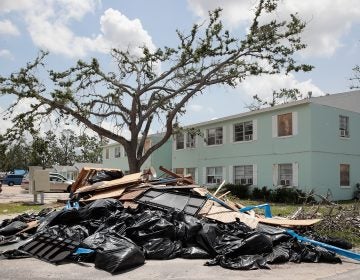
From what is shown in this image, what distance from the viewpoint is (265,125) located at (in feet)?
79.2

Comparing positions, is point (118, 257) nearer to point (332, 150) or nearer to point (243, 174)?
point (332, 150)

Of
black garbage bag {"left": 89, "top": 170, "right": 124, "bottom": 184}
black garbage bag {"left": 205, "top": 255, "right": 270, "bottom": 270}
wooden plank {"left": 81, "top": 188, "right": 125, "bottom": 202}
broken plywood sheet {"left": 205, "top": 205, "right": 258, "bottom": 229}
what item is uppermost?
black garbage bag {"left": 89, "top": 170, "right": 124, "bottom": 184}

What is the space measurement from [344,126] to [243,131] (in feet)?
18.5

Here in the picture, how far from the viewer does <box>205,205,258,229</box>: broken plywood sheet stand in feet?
29.8

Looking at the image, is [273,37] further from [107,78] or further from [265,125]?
[107,78]

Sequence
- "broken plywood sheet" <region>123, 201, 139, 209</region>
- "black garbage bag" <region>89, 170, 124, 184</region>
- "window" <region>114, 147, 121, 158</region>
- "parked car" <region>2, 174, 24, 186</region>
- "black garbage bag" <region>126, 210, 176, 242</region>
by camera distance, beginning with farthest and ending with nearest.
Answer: "parked car" <region>2, 174, 24, 186</region> < "window" <region>114, 147, 121, 158</region> < "black garbage bag" <region>89, 170, 124, 184</region> < "broken plywood sheet" <region>123, 201, 139, 209</region> < "black garbage bag" <region>126, 210, 176, 242</region>

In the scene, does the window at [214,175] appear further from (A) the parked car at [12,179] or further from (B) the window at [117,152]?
(A) the parked car at [12,179]

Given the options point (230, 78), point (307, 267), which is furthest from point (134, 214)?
point (230, 78)

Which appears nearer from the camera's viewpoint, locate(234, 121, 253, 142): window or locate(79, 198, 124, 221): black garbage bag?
locate(79, 198, 124, 221): black garbage bag

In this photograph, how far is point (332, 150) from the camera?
73.9 feet

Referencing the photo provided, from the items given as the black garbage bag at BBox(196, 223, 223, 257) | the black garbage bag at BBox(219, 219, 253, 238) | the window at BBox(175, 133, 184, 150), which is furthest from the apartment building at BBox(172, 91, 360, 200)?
the black garbage bag at BBox(196, 223, 223, 257)

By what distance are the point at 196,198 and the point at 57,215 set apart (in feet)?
10.4

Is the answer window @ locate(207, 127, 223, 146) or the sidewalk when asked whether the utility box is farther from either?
window @ locate(207, 127, 223, 146)

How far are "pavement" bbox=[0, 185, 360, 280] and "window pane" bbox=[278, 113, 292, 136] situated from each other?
16.0 meters
